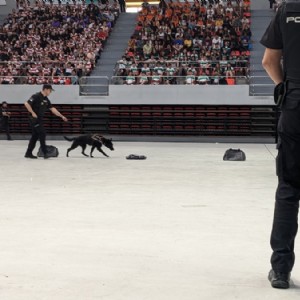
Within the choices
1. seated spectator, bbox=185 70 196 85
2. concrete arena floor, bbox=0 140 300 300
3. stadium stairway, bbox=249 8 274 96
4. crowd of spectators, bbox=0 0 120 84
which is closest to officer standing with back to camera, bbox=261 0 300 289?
concrete arena floor, bbox=0 140 300 300

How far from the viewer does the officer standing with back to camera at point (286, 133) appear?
4727 mm

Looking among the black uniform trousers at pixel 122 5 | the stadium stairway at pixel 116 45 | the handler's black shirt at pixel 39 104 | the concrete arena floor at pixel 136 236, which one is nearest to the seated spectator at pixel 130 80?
the stadium stairway at pixel 116 45

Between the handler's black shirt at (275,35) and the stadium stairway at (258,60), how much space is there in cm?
2458

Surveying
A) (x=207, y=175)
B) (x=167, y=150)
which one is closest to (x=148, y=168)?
(x=207, y=175)

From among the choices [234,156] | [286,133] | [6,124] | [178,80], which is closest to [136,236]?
[286,133]

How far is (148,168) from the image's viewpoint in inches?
632

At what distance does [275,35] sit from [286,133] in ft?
2.04

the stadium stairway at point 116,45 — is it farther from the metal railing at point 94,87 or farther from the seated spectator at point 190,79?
A: the seated spectator at point 190,79

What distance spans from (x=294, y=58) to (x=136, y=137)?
2554 cm

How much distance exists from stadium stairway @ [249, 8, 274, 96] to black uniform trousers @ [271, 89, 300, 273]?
24690 millimetres

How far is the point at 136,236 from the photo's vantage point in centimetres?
700

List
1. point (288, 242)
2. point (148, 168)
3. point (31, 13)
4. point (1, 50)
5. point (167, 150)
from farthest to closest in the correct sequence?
point (31, 13), point (1, 50), point (167, 150), point (148, 168), point (288, 242)

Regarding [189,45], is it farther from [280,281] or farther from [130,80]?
[280,281]

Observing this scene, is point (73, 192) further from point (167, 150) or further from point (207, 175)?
point (167, 150)
